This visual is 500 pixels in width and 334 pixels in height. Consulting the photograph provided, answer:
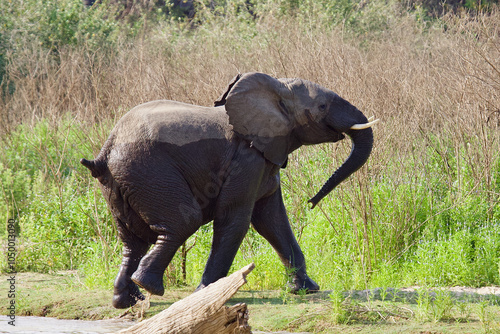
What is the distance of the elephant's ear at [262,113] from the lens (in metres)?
5.85

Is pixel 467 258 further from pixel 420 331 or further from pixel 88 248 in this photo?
pixel 88 248

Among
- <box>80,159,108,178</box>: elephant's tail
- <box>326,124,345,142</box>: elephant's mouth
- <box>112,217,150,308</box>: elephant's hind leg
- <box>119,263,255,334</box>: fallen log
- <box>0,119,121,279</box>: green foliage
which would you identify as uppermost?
<box>326,124,345,142</box>: elephant's mouth

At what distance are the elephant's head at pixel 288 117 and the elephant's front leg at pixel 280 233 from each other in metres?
0.47

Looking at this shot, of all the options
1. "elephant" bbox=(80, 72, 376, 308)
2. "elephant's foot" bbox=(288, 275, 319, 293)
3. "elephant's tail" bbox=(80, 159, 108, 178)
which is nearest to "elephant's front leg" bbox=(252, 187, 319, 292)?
"elephant's foot" bbox=(288, 275, 319, 293)

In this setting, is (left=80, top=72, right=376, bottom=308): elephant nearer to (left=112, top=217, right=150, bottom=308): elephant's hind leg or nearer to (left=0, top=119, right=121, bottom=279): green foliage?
(left=112, top=217, right=150, bottom=308): elephant's hind leg

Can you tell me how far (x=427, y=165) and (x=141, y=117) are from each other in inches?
189

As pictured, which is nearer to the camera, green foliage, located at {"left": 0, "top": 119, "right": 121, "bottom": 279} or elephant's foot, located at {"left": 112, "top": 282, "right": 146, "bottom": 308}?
elephant's foot, located at {"left": 112, "top": 282, "right": 146, "bottom": 308}

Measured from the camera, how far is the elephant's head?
5863 mm

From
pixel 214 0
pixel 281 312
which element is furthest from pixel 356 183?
pixel 214 0

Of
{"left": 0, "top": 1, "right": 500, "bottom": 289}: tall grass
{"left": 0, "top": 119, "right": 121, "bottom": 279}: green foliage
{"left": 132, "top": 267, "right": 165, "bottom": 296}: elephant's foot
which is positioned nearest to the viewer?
{"left": 132, "top": 267, "right": 165, "bottom": 296}: elephant's foot

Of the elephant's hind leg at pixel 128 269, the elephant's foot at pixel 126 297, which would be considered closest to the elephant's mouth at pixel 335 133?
the elephant's hind leg at pixel 128 269

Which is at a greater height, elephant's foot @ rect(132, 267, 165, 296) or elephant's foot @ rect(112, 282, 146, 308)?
elephant's foot @ rect(132, 267, 165, 296)

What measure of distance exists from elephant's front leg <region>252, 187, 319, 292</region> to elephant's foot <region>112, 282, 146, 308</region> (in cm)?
130

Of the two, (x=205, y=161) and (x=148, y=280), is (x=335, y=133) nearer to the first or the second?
(x=205, y=161)
